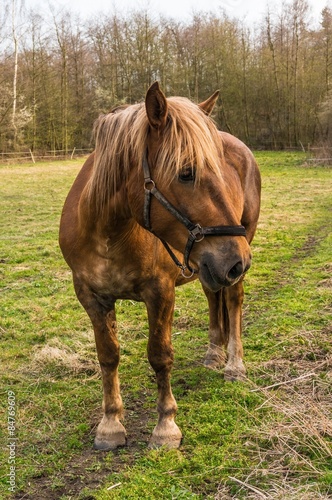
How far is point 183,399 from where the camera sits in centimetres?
370

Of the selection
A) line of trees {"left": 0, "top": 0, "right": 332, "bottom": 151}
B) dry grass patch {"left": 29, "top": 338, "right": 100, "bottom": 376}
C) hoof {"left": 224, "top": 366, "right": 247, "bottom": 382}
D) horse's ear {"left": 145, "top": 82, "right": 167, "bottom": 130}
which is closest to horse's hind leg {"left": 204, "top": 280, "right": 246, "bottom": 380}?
hoof {"left": 224, "top": 366, "right": 247, "bottom": 382}

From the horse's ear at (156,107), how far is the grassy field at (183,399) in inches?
77.2

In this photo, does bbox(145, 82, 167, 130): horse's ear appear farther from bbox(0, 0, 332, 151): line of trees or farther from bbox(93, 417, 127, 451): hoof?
bbox(0, 0, 332, 151): line of trees

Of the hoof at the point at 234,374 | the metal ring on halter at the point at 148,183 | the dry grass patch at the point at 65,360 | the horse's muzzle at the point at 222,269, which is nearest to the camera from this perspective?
the horse's muzzle at the point at 222,269

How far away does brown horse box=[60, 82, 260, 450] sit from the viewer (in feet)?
7.78

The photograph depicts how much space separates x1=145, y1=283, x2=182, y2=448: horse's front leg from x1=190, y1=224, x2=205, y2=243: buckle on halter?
764mm

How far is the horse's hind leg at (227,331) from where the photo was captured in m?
4.07

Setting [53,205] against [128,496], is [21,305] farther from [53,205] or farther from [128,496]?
[53,205]

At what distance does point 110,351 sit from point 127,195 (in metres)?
1.21

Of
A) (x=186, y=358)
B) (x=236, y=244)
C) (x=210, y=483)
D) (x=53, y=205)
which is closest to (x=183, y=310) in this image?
(x=186, y=358)

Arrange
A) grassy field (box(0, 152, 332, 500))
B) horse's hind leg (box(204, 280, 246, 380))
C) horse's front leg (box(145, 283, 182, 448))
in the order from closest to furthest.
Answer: grassy field (box(0, 152, 332, 500)), horse's front leg (box(145, 283, 182, 448)), horse's hind leg (box(204, 280, 246, 380))

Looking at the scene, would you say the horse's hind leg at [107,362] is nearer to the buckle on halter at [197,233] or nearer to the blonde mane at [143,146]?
the blonde mane at [143,146]

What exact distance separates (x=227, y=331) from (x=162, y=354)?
1528 mm

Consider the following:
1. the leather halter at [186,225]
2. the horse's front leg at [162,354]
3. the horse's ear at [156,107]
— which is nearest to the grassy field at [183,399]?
the horse's front leg at [162,354]
